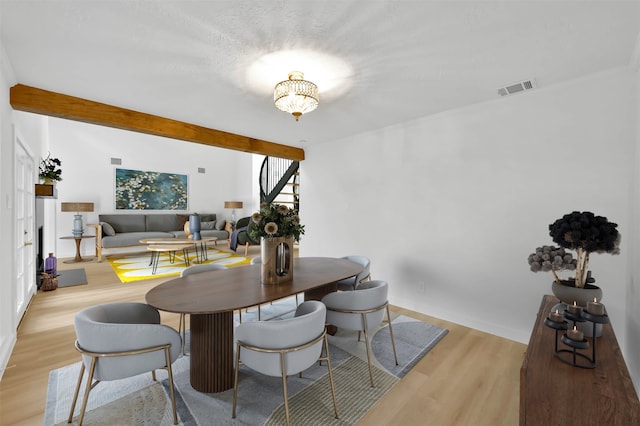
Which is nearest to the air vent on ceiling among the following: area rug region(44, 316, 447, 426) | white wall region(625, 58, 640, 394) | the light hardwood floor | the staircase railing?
white wall region(625, 58, 640, 394)

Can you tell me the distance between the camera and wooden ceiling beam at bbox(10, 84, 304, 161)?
8.38 ft

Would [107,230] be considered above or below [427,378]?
above

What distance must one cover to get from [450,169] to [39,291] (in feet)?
18.7

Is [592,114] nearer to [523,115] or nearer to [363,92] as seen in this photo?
[523,115]

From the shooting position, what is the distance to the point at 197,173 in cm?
877

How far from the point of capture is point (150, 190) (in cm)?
788

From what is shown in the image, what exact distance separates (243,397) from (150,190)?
7458 millimetres

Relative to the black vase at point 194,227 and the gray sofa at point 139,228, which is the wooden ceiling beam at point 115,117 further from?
the gray sofa at point 139,228

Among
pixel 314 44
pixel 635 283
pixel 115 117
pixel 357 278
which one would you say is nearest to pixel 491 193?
pixel 635 283

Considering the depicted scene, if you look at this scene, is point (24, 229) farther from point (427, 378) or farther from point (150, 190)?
point (150, 190)

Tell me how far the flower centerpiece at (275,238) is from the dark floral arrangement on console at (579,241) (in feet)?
5.45

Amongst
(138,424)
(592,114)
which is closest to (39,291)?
(138,424)

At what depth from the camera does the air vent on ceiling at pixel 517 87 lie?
248 cm

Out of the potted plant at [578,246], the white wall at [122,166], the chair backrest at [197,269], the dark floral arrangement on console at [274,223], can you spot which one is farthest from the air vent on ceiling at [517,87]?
the white wall at [122,166]
